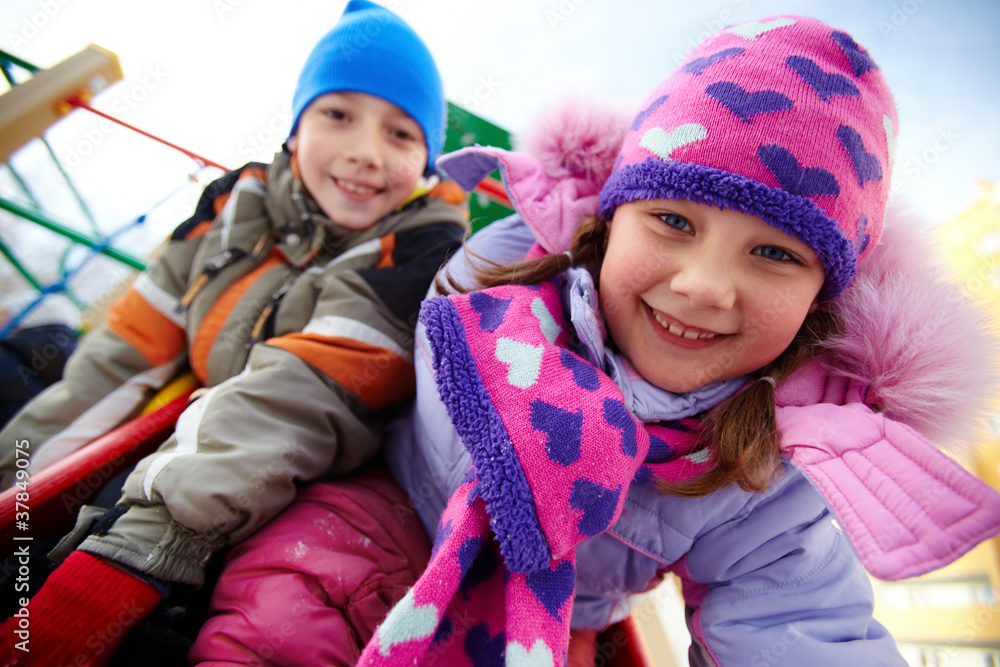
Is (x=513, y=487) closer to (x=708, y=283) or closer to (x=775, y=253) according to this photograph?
(x=708, y=283)

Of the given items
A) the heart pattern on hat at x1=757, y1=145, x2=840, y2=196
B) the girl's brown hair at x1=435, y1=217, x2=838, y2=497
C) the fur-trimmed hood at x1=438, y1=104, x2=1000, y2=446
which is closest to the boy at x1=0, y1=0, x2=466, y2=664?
the girl's brown hair at x1=435, y1=217, x2=838, y2=497

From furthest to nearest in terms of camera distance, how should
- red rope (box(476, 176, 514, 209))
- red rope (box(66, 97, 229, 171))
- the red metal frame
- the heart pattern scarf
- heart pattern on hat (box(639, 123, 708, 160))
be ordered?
red rope (box(476, 176, 514, 209)), red rope (box(66, 97, 229, 171)), the red metal frame, heart pattern on hat (box(639, 123, 708, 160)), the heart pattern scarf

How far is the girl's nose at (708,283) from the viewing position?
22.2 inches

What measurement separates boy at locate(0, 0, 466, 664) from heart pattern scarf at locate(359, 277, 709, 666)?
1.04 feet

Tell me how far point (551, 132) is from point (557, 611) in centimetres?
73

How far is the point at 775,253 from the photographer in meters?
0.60

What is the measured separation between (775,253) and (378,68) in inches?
35.2

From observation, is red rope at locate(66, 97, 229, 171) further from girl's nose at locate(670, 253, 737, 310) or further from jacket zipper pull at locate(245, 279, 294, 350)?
girl's nose at locate(670, 253, 737, 310)

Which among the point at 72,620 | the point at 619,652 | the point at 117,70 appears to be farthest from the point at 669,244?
the point at 117,70

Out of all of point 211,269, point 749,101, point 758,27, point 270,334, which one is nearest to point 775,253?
point 749,101

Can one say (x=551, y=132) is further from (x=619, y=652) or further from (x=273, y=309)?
(x=619, y=652)

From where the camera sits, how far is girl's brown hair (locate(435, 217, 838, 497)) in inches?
23.3

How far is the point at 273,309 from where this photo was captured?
1.03m

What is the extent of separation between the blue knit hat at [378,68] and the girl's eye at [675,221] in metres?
0.71
